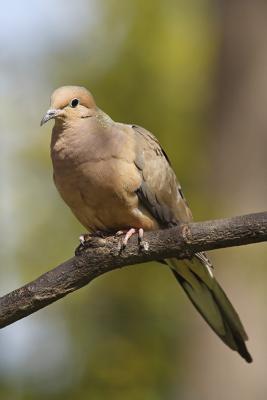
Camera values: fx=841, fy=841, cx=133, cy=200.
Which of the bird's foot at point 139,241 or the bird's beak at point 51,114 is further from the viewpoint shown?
the bird's beak at point 51,114

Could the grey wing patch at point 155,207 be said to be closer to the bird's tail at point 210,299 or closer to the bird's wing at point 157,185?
the bird's wing at point 157,185

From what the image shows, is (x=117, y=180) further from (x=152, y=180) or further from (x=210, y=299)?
(x=210, y=299)

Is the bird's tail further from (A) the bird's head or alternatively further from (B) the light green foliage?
(B) the light green foliage

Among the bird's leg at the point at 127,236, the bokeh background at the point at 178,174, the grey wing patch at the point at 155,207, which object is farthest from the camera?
the bokeh background at the point at 178,174

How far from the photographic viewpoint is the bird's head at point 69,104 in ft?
14.9

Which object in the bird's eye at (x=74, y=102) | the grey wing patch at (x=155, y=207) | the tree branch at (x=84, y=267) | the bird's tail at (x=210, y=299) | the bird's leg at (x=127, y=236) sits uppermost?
the bird's eye at (x=74, y=102)

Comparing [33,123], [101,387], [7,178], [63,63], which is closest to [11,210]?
[7,178]

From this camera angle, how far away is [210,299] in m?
4.83

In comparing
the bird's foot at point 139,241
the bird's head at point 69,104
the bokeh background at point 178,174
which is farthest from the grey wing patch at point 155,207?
the bokeh background at point 178,174

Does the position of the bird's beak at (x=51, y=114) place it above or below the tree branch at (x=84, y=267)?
above

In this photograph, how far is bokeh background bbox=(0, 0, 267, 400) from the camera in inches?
297

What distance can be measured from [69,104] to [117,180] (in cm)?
59

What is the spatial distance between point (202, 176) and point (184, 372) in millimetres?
2055

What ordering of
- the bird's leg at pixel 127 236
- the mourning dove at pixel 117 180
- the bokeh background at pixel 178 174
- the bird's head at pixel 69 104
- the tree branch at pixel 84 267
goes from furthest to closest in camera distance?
1. the bokeh background at pixel 178 174
2. the bird's head at pixel 69 104
3. the mourning dove at pixel 117 180
4. the bird's leg at pixel 127 236
5. the tree branch at pixel 84 267
